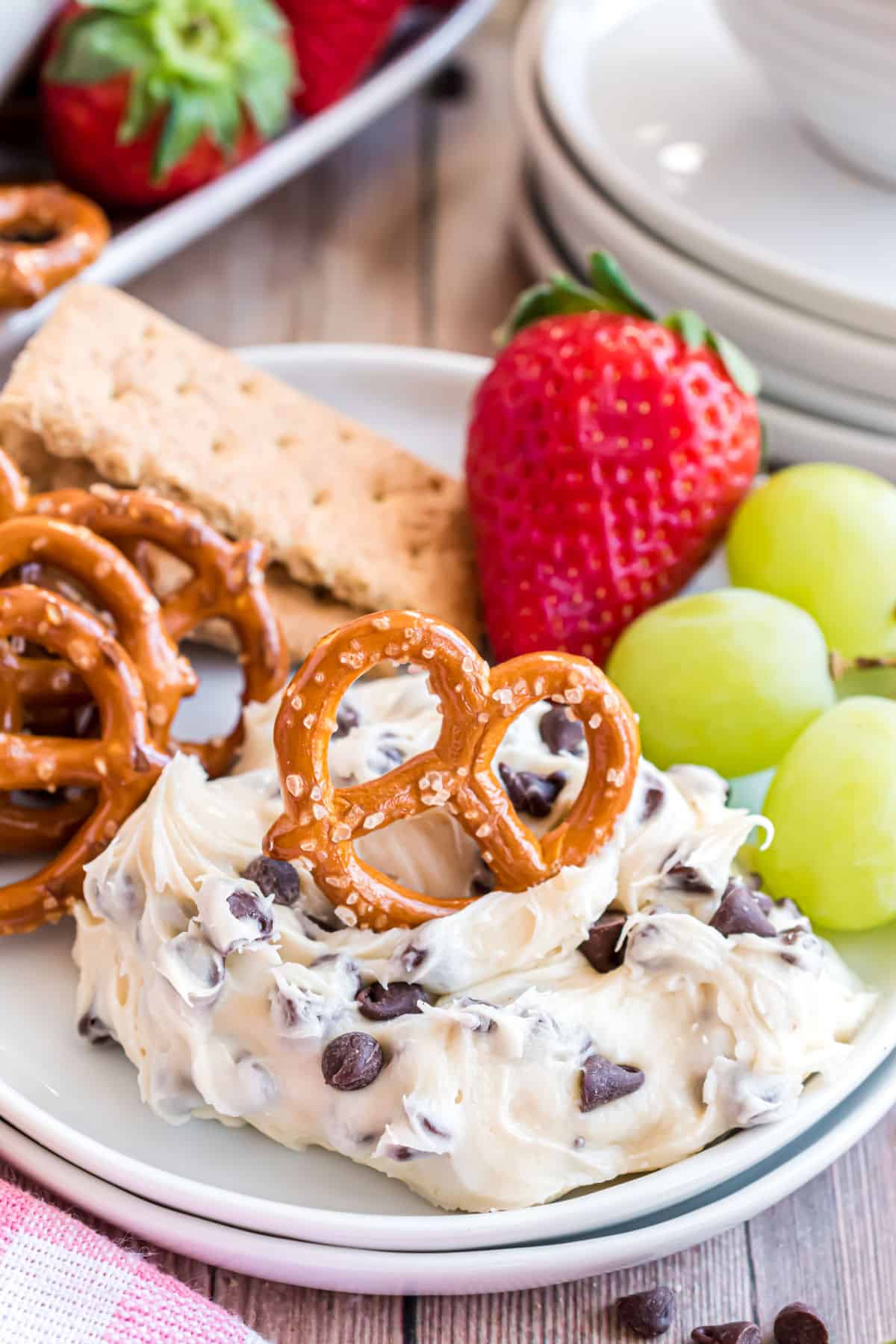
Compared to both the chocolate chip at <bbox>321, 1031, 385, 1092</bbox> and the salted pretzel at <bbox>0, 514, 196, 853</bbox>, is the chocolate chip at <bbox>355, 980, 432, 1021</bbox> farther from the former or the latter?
the salted pretzel at <bbox>0, 514, 196, 853</bbox>

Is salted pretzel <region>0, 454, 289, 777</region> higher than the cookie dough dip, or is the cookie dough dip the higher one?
salted pretzel <region>0, 454, 289, 777</region>

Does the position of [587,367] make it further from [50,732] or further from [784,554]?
[50,732]

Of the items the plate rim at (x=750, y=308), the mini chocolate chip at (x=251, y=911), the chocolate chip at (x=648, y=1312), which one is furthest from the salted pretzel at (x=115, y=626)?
the plate rim at (x=750, y=308)

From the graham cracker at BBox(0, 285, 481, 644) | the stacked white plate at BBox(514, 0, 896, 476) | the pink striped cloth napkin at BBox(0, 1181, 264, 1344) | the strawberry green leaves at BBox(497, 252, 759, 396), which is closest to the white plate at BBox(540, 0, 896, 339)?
the stacked white plate at BBox(514, 0, 896, 476)

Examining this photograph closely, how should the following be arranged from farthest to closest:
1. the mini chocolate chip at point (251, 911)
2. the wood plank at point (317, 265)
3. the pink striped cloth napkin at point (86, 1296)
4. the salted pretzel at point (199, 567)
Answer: the wood plank at point (317, 265) → the salted pretzel at point (199, 567) → the mini chocolate chip at point (251, 911) → the pink striped cloth napkin at point (86, 1296)

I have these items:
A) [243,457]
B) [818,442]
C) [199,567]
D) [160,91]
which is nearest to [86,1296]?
[199,567]

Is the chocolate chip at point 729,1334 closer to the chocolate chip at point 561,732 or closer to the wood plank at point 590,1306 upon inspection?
the wood plank at point 590,1306
